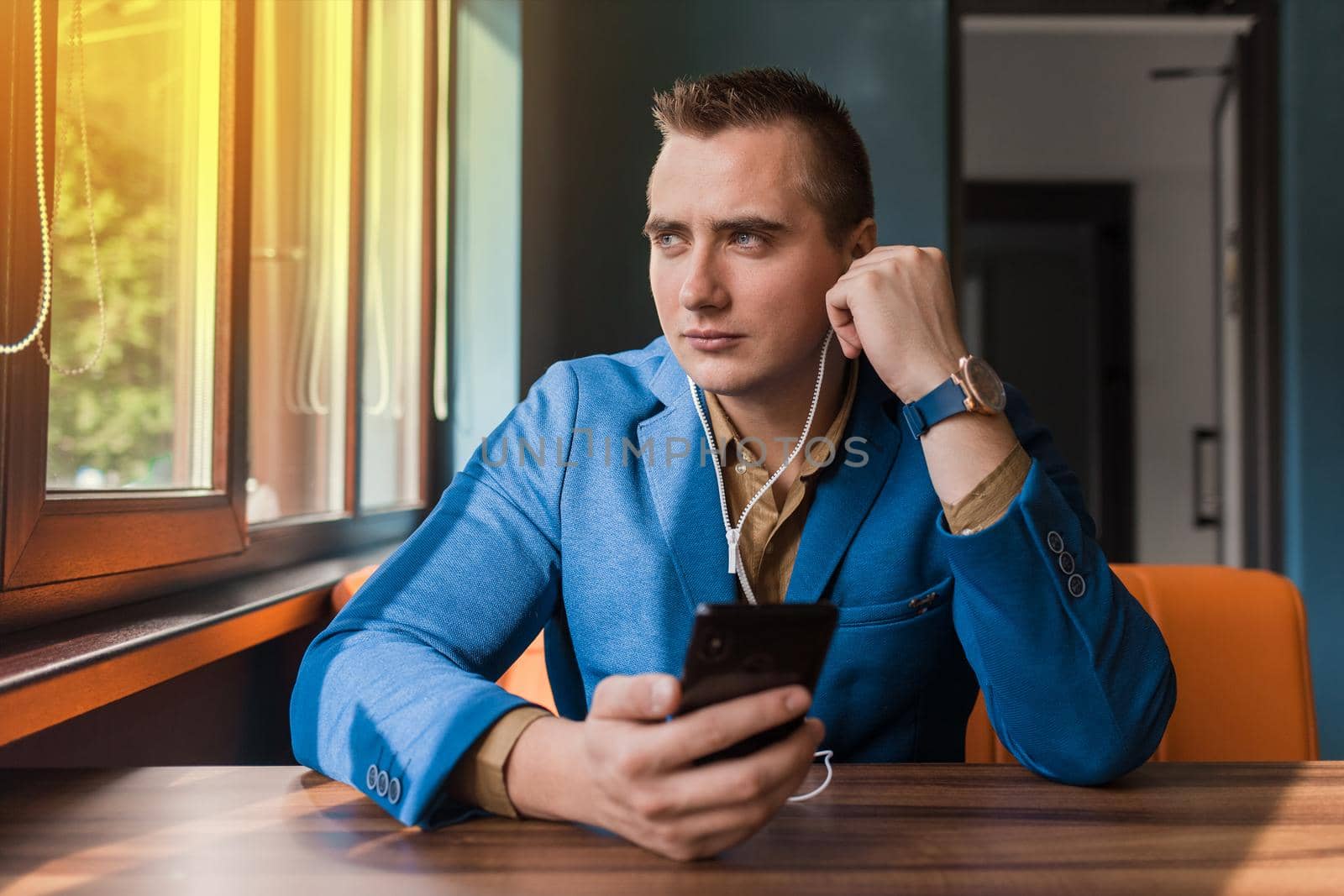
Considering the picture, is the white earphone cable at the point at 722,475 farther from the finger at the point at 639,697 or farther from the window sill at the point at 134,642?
the window sill at the point at 134,642

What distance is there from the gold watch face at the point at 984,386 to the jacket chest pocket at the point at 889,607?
26 cm

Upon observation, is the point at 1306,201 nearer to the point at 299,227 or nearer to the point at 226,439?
the point at 299,227

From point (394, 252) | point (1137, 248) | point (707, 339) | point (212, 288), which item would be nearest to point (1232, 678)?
point (707, 339)

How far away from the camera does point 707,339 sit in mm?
1248

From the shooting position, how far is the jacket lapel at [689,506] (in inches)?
47.7

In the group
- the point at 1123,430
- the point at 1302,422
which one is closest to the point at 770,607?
the point at 1302,422

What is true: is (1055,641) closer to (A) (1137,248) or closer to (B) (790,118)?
(B) (790,118)

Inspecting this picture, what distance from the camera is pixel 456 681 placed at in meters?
0.90

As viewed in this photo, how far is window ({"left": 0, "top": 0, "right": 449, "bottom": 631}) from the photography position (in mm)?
1128

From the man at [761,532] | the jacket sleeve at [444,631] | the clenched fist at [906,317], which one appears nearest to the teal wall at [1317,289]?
the man at [761,532]

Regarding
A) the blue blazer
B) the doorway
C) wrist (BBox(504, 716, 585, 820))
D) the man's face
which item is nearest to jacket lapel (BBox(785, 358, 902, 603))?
the blue blazer

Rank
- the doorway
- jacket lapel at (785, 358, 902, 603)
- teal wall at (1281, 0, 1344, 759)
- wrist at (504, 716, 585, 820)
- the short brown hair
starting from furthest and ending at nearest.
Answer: the doorway < teal wall at (1281, 0, 1344, 759) < the short brown hair < jacket lapel at (785, 358, 902, 603) < wrist at (504, 716, 585, 820)

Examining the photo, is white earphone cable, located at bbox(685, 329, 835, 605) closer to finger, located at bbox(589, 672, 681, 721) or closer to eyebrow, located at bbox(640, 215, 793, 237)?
eyebrow, located at bbox(640, 215, 793, 237)

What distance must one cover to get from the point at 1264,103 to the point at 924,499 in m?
2.96
